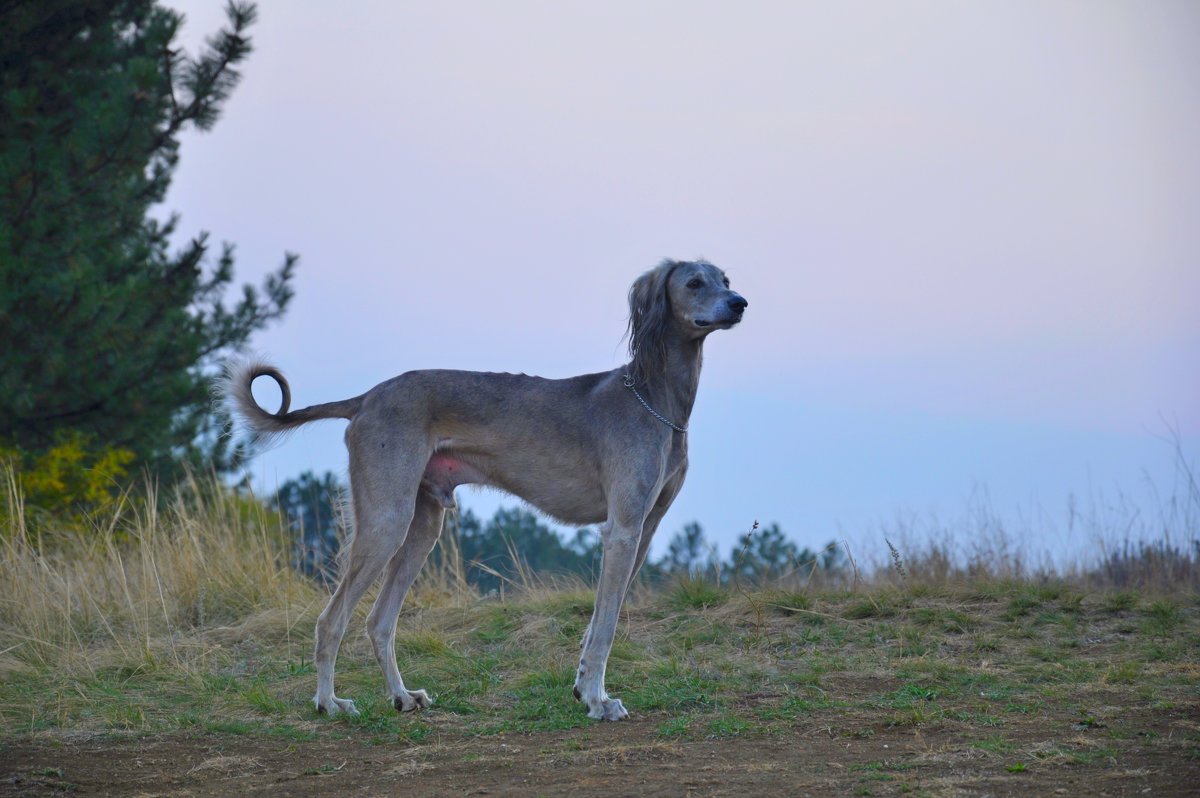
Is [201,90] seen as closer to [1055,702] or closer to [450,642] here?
[450,642]

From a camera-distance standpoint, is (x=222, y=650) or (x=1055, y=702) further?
(x=222, y=650)

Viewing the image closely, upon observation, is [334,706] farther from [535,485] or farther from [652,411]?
[652,411]

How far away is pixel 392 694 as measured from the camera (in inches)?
245

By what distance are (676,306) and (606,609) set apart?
1.74 m

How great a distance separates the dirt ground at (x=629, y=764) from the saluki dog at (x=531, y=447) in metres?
0.77

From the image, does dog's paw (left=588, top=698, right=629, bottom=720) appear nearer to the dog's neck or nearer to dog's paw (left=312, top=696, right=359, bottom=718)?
dog's paw (left=312, top=696, right=359, bottom=718)

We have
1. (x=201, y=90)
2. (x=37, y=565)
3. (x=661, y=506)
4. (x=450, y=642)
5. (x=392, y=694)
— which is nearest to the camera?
(x=392, y=694)

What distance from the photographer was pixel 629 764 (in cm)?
486

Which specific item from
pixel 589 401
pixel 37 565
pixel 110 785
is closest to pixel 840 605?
pixel 589 401

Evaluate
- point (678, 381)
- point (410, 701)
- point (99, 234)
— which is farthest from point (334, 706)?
point (99, 234)

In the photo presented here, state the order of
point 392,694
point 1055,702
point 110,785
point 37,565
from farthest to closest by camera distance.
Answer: point 37,565, point 392,694, point 1055,702, point 110,785

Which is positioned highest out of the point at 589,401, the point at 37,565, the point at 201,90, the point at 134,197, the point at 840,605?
the point at 201,90

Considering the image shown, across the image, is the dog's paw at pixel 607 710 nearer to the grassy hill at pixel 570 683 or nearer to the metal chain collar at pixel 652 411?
the grassy hill at pixel 570 683

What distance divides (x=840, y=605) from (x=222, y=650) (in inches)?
167
